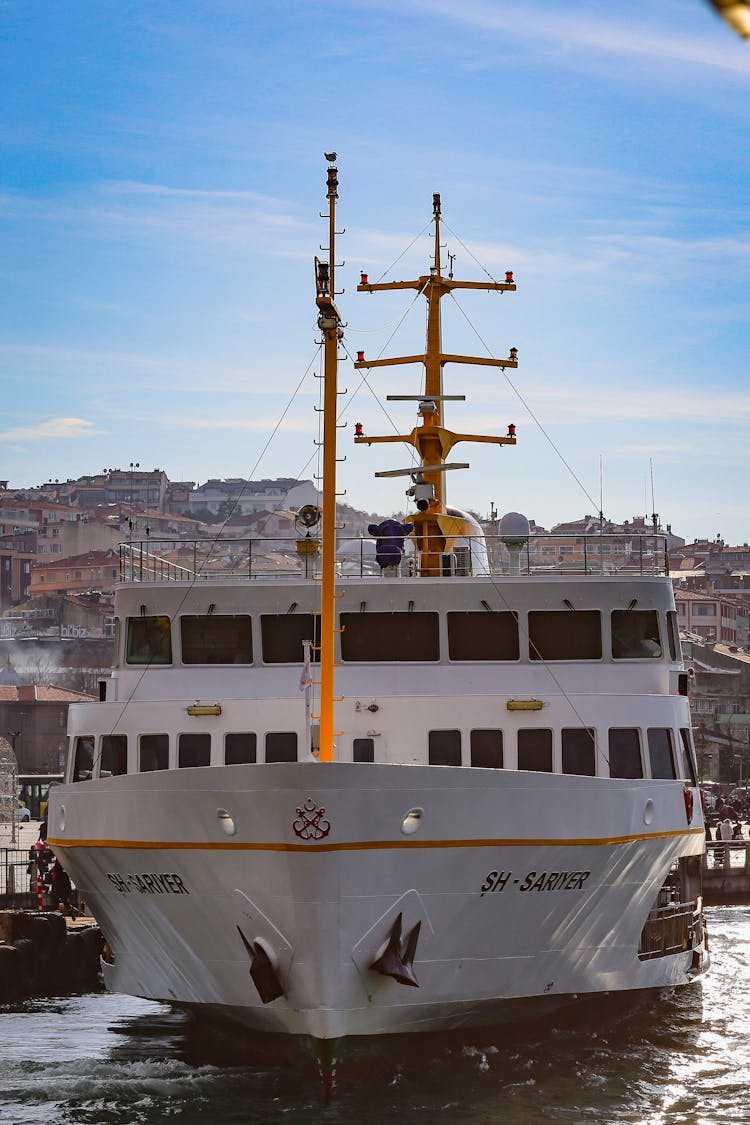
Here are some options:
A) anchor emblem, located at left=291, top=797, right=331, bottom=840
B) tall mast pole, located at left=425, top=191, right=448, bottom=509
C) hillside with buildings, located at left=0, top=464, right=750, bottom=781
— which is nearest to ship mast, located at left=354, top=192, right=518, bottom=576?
tall mast pole, located at left=425, top=191, right=448, bottom=509

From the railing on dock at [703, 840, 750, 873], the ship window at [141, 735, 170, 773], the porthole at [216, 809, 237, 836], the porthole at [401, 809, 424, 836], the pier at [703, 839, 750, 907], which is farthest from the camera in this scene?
the railing on dock at [703, 840, 750, 873]

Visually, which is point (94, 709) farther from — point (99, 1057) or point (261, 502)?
point (261, 502)

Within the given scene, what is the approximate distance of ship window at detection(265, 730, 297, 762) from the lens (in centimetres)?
1734

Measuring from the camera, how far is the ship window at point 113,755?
17969mm

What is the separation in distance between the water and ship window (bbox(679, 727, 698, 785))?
117 inches

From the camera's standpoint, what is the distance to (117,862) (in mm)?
16156

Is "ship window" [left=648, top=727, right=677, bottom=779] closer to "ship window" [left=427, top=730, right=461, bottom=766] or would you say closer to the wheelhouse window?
the wheelhouse window

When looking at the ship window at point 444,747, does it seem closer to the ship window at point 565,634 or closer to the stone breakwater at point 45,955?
the ship window at point 565,634

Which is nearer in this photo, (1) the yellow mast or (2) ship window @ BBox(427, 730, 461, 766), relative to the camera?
(1) the yellow mast

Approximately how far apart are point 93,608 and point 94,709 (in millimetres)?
81994

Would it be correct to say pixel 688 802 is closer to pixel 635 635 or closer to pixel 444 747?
pixel 635 635

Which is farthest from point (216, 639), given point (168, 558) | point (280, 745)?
point (168, 558)

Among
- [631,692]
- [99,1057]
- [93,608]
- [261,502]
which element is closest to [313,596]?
[631,692]

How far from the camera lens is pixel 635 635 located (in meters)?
19.2
